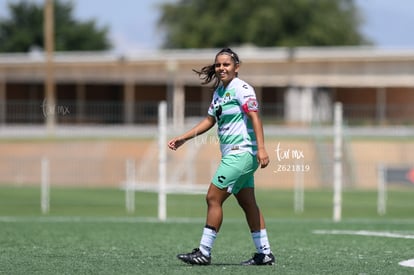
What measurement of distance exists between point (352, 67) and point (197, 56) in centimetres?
→ 847

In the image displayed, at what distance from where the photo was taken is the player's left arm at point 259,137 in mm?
10258

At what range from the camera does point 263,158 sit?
10.2m

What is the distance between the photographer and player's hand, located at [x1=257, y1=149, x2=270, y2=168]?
33.5 feet

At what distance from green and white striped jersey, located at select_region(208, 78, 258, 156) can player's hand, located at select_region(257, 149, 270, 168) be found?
12.3 inches

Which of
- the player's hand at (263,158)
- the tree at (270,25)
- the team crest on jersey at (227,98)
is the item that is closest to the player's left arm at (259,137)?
the player's hand at (263,158)

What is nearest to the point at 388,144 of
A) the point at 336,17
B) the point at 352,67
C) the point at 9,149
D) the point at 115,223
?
the point at 9,149

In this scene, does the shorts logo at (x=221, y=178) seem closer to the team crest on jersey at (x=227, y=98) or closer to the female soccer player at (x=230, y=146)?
the female soccer player at (x=230, y=146)

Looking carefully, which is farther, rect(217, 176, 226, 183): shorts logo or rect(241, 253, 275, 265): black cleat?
rect(241, 253, 275, 265): black cleat

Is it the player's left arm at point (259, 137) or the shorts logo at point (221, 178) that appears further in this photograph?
the shorts logo at point (221, 178)

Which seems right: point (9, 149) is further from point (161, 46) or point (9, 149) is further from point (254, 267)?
point (161, 46)

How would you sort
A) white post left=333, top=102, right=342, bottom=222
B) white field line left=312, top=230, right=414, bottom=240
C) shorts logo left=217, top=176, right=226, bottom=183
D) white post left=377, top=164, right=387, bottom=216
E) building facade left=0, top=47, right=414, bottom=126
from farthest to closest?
building facade left=0, top=47, right=414, bottom=126, white post left=377, top=164, right=387, bottom=216, white post left=333, top=102, right=342, bottom=222, white field line left=312, top=230, right=414, bottom=240, shorts logo left=217, top=176, right=226, bottom=183

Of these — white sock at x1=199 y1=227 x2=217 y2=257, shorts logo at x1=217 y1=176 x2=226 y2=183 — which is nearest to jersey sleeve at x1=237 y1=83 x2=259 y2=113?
shorts logo at x1=217 y1=176 x2=226 y2=183

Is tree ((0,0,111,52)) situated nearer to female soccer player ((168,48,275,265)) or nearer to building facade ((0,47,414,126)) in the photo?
building facade ((0,47,414,126))

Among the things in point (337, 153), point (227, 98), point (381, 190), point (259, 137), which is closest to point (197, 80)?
point (381, 190)
